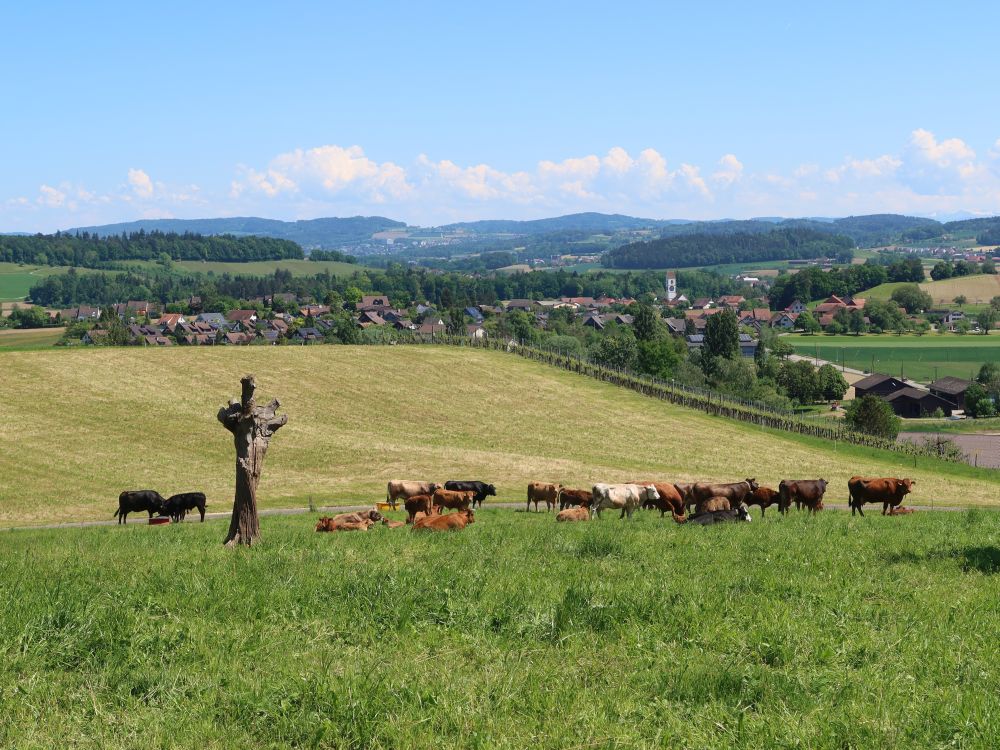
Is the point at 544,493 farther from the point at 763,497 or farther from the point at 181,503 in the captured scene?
the point at 181,503

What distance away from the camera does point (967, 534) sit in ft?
66.2

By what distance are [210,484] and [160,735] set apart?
125 feet

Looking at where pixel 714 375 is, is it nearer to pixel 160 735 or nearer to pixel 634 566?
pixel 634 566

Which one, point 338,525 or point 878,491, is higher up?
point 338,525

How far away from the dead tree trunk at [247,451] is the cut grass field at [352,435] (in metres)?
21.2

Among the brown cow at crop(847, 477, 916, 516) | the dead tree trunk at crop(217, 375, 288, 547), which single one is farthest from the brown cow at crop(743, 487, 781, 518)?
the dead tree trunk at crop(217, 375, 288, 547)

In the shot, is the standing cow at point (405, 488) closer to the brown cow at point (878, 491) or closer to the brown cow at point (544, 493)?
the brown cow at point (544, 493)

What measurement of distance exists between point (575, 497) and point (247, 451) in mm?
17419

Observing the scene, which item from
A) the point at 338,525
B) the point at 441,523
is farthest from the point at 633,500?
the point at 441,523

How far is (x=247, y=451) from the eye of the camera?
19.6 m

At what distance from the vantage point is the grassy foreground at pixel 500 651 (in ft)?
29.3

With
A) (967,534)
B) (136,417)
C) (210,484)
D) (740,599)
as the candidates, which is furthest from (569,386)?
(740,599)

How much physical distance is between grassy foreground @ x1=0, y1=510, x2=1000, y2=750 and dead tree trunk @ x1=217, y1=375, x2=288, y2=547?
9.56 ft

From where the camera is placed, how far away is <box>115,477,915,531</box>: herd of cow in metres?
26.4
